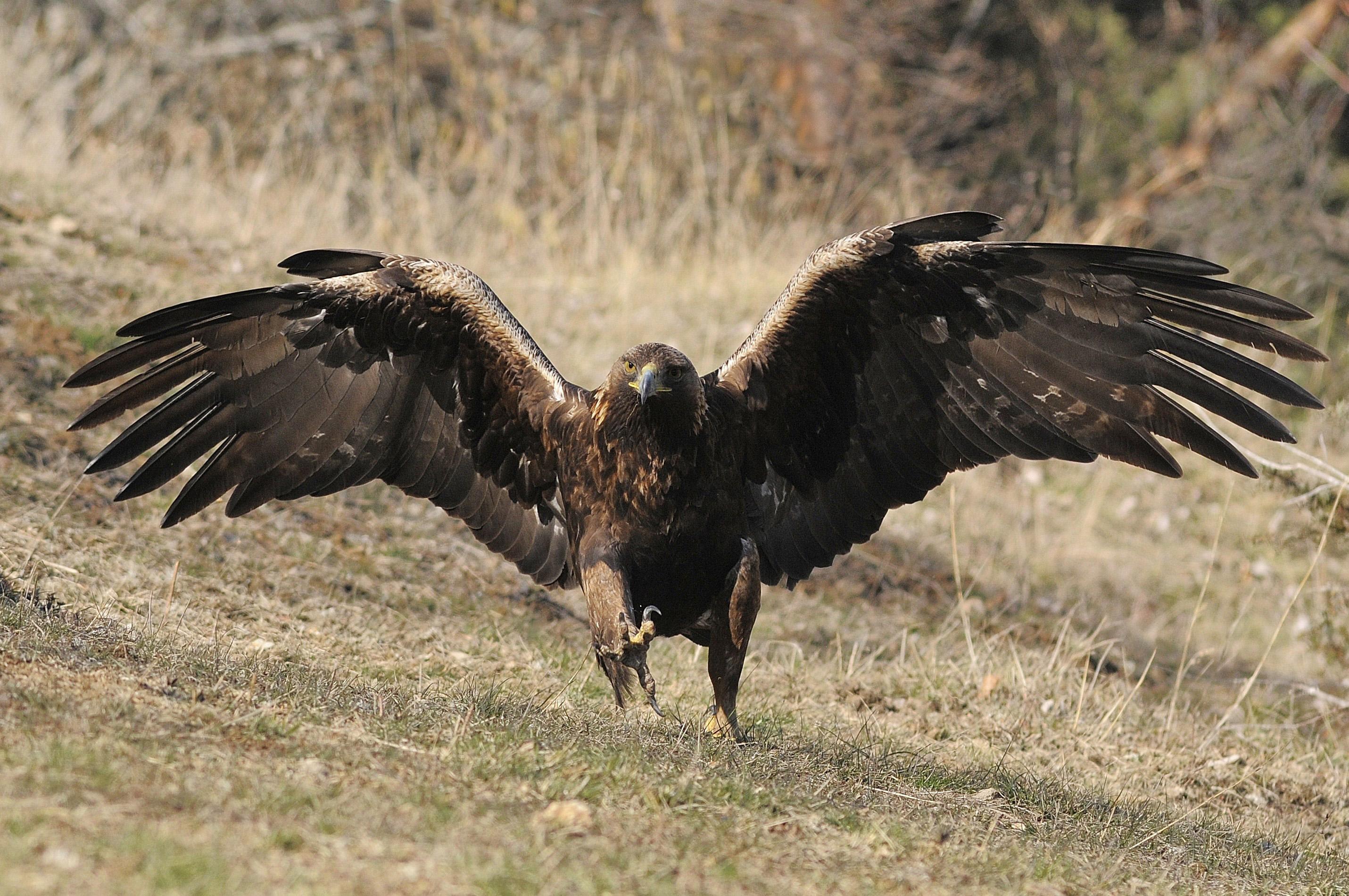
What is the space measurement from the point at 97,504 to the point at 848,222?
8602 mm

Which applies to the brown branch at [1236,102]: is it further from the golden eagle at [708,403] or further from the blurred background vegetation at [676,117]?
the golden eagle at [708,403]

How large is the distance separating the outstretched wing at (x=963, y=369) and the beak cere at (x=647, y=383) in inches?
21.1

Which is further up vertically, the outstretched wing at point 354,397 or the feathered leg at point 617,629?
the outstretched wing at point 354,397

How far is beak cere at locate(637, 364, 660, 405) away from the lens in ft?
15.7

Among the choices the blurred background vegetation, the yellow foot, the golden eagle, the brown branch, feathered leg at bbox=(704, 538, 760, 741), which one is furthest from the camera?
the brown branch

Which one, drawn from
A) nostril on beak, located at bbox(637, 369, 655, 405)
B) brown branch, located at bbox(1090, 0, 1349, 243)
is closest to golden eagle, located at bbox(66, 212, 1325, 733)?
nostril on beak, located at bbox(637, 369, 655, 405)

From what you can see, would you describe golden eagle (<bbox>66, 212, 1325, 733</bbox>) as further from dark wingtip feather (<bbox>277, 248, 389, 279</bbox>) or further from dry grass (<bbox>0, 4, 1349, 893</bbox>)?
dry grass (<bbox>0, 4, 1349, 893</bbox>)

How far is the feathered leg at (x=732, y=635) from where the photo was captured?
201 inches

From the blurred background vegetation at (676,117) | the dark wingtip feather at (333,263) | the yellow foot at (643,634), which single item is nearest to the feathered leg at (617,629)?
the yellow foot at (643,634)

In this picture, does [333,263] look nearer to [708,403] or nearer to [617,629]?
[708,403]

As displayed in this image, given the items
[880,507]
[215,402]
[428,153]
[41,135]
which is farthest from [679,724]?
[428,153]

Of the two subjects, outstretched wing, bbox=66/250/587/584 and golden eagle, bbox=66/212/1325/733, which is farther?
outstretched wing, bbox=66/250/587/584

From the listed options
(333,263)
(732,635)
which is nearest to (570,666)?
(732,635)

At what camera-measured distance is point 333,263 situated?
530 cm
